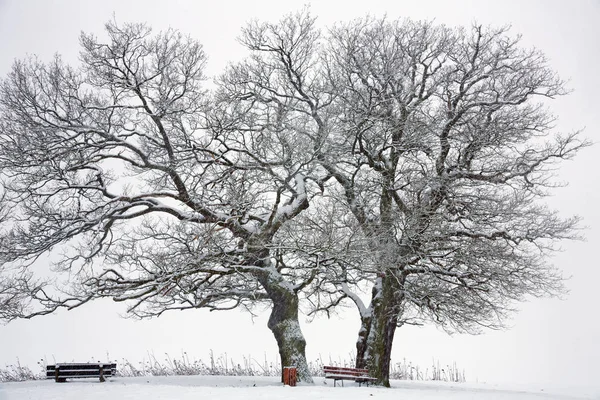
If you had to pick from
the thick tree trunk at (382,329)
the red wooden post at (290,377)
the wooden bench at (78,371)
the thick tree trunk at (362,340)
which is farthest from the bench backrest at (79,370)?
the thick tree trunk at (382,329)

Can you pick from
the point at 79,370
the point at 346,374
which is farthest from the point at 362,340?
the point at 79,370

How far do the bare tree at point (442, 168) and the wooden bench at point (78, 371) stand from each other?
280 inches

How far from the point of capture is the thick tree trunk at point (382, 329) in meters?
16.0

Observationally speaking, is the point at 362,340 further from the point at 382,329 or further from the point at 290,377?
the point at 290,377

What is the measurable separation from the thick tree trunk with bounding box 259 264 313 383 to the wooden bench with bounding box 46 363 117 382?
474 cm

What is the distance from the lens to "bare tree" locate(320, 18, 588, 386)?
15.4 metres

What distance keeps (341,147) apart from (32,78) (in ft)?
26.5

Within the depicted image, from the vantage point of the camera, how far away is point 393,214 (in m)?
15.3

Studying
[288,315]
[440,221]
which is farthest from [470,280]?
[288,315]

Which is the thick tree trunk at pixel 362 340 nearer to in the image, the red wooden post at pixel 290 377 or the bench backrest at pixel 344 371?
the bench backrest at pixel 344 371

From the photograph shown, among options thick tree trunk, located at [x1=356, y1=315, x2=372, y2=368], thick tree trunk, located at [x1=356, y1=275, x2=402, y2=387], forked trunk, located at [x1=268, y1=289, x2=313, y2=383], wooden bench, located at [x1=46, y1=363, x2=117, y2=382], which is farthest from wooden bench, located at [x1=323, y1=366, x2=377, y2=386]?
wooden bench, located at [x1=46, y1=363, x2=117, y2=382]

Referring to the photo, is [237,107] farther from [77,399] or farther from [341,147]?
[77,399]

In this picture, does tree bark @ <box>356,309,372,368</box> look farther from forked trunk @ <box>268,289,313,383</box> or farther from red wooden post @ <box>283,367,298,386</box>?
red wooden post @ <box>283,367,298,386</box>

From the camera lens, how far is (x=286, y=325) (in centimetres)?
1536
